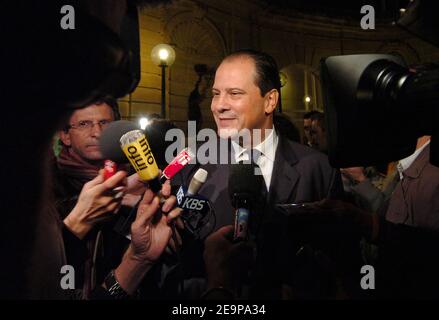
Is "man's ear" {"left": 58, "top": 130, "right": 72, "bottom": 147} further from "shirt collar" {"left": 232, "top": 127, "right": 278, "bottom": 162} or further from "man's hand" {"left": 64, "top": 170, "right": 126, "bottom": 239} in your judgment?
"shirt collar" {"left": 232, "top": 127, "right": 278, "bottom": 162}

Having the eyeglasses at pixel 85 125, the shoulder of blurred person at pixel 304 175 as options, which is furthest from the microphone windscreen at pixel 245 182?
the eyeglasses at pixel 85 125

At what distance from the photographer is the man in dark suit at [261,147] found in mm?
1910

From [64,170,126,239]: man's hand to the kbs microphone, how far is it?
471mm

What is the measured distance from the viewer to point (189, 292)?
5.54 feet

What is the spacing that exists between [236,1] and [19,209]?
32.5ft

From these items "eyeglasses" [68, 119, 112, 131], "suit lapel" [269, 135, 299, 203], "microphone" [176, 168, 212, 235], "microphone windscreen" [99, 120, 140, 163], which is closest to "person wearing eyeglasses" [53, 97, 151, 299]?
"eyeglasses" [68, 119, 112, 131]

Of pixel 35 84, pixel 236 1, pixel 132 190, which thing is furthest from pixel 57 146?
pixel 236 1

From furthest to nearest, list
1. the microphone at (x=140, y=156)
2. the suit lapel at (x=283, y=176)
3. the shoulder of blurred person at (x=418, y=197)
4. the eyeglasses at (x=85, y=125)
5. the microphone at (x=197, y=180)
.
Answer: the eyeglasses at (x=85, y=125), the suit lapel at (x=283, y=176), the shoulder of blurred person at (x=418, y=197), the microphone at (x=197, y=180), the microphone at (x=140, y=156)

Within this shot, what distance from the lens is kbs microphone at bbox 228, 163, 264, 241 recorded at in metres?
1.33

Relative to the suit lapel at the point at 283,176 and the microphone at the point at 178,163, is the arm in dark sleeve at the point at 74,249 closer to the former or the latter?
the microphone at the point at 178,163

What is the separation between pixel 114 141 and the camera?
152 centimetres

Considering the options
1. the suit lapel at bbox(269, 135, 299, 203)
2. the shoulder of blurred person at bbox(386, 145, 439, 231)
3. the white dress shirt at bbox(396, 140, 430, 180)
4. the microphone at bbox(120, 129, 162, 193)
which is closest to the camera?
the microphone at bbox(120, 129, 162, 193)

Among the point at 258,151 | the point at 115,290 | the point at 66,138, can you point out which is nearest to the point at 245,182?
the point at 258,151

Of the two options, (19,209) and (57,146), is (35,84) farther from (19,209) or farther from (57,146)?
(57,146)
